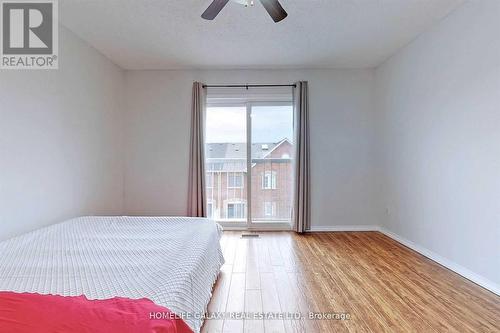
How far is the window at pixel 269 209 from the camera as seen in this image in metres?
4.53

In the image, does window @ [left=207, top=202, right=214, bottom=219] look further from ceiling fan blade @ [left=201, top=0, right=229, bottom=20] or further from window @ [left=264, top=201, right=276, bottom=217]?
ceiling fan blade @ [left=201, top=0, right=229, bottom=20]

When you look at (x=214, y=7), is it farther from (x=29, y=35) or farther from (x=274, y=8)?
(x=29, y=35)

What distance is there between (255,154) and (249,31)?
1941mm

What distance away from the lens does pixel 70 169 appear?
314 cm

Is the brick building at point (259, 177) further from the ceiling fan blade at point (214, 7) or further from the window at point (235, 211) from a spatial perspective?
the ceiling fan blade at point (214, 7)

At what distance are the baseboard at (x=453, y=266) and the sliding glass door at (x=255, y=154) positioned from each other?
1701mm

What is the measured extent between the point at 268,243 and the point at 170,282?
250cm

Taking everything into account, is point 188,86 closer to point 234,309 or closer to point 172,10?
point 172,10

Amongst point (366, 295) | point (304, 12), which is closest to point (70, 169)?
point (304, 12)

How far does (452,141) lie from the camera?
9.24 feet

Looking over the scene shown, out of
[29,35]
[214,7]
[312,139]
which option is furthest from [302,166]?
[29,35]

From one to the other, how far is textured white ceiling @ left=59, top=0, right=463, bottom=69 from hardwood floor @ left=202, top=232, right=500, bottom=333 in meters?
2.60

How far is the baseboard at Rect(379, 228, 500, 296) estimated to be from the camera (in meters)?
2.36

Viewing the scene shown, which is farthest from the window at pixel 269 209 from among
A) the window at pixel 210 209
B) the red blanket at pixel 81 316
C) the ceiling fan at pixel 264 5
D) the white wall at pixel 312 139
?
the red blanket at pixel 81 316
